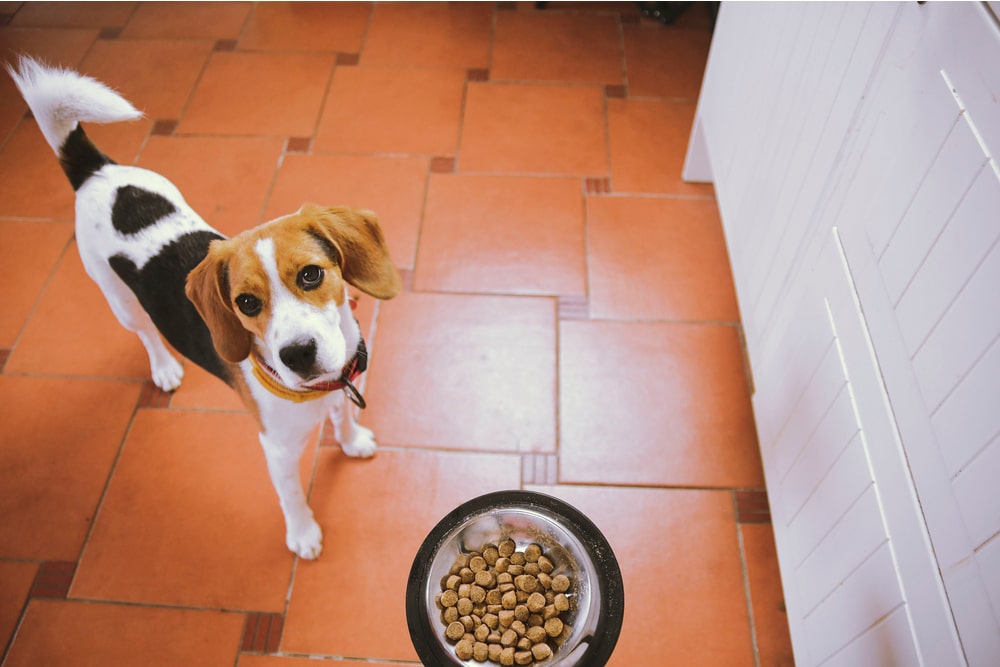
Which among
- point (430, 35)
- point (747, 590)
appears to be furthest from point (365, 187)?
point (747, 590)

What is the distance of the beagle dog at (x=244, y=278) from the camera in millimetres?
1191

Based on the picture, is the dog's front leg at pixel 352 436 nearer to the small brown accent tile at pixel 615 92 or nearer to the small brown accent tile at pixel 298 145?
the small brown accent tile at pixel 298 145

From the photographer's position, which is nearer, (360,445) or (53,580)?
(53,580)

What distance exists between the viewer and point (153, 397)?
203 centimetres

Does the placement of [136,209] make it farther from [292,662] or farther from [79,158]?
[292,662]

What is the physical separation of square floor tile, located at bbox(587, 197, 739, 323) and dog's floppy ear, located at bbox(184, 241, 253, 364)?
1.19 meters

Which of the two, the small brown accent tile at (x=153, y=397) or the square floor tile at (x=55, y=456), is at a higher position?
the small brown accent tile at (x=153, y=397)

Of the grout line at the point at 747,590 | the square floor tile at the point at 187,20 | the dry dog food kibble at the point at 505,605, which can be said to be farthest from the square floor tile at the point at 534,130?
the dry dog food kibble at the point at 505,605

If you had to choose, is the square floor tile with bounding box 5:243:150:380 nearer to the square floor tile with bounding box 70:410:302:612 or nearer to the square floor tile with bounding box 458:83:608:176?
the square floor tile with bounding box 70:410:302:612

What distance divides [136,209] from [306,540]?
894mm

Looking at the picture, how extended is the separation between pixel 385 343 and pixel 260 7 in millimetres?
2057

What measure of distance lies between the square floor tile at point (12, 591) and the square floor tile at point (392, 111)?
1682 mm

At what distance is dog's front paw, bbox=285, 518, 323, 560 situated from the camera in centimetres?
171

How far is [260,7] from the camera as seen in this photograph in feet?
10.4
